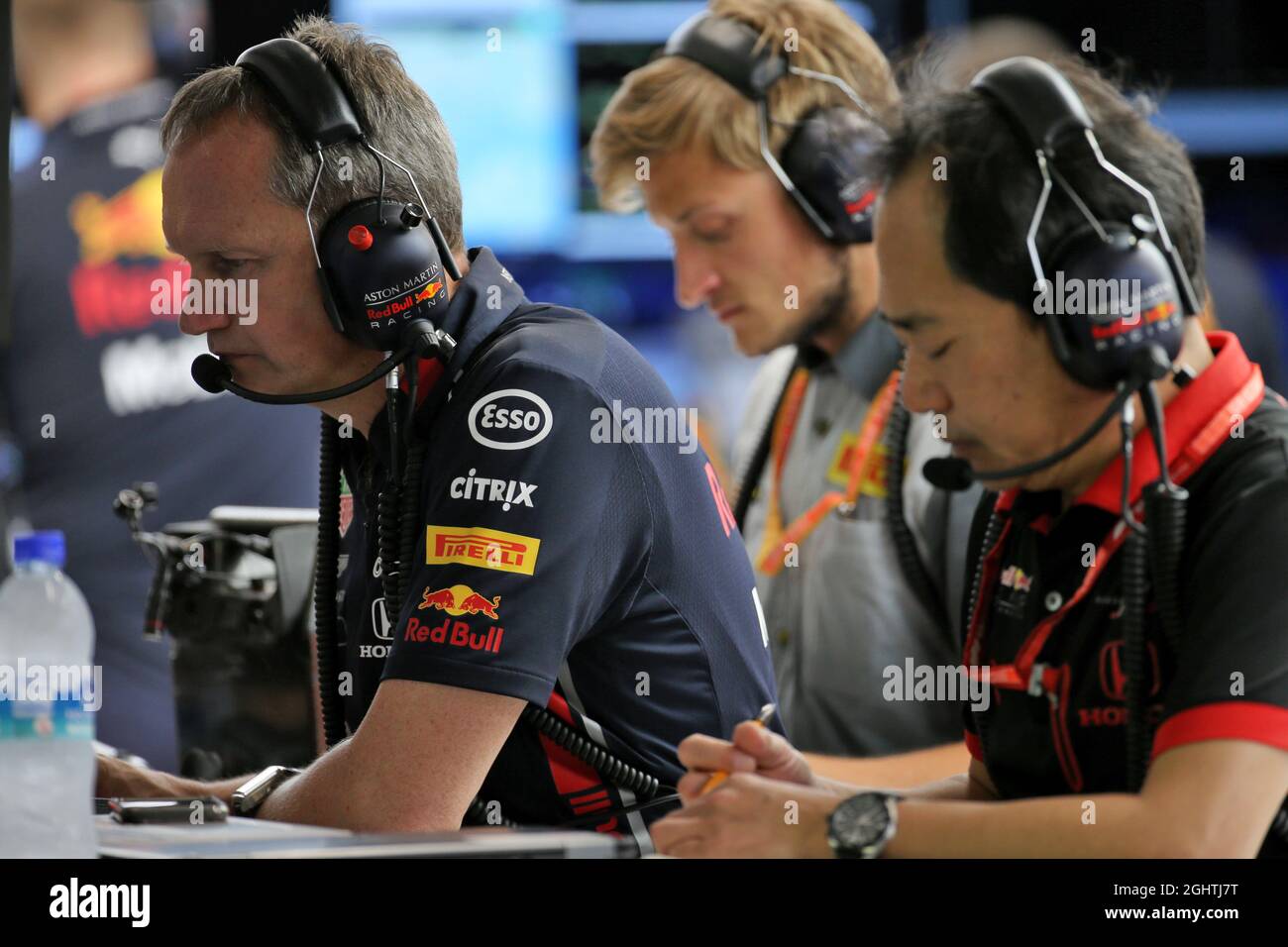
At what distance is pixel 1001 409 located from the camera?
138cm

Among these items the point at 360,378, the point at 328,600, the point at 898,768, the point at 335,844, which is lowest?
the point at 898,768

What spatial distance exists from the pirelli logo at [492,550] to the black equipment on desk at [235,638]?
1.69 ft

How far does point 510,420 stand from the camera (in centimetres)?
150

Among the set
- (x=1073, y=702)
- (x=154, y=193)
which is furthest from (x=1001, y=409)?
(x=154, y=193)

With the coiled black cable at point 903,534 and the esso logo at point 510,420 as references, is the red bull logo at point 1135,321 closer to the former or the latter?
the esso logo at point 510,420

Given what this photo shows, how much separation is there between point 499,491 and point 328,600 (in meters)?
0.35

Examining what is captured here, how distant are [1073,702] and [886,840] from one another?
239mm

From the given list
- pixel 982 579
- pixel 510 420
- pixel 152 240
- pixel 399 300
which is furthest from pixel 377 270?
pixel 152 240

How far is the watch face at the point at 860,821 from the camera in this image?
1.23 metres

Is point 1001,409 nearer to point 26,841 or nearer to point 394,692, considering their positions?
point 394,692

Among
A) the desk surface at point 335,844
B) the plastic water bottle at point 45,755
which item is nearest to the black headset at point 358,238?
the plastic water bottle at point 45,755

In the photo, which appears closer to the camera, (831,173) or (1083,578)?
(1083,578)

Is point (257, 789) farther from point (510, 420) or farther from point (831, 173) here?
point (831, 173)

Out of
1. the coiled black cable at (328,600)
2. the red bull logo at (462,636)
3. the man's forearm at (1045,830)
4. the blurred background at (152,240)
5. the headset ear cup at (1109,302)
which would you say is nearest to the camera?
the man's forearm at (1045,830)
